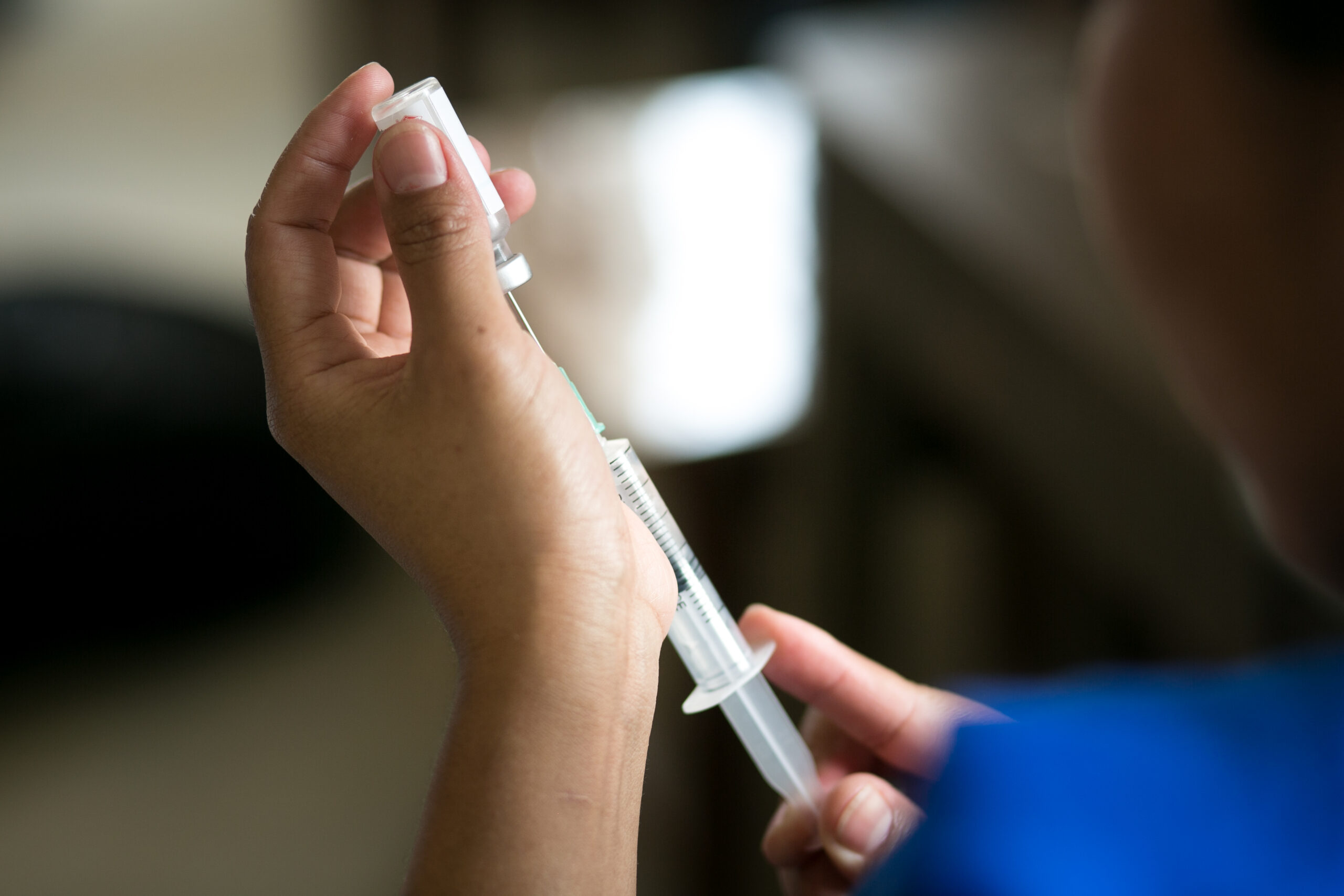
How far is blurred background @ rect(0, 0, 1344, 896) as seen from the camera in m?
1.27

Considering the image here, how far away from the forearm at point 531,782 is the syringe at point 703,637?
0.11 metres

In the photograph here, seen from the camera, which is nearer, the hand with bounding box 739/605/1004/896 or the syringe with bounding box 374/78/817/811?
the syringe with bounding box 374/78/817/811

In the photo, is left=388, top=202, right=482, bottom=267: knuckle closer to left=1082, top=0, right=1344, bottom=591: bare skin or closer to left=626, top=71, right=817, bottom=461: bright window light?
left=1082, top=0, right=1344, bottom=591: bare skin

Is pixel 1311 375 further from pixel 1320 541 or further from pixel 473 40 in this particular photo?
pixel 473 40

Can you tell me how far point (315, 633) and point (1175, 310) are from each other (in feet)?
4.47

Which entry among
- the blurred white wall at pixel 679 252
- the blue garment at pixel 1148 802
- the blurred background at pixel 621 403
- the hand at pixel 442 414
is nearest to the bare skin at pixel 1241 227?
the blue garment at pixel 1148 802

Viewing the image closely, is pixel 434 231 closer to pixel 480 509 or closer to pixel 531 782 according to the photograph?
pixel 480 509

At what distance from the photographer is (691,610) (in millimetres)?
549

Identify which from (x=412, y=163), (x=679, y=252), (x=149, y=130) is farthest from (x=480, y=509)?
(x=679, y=252)

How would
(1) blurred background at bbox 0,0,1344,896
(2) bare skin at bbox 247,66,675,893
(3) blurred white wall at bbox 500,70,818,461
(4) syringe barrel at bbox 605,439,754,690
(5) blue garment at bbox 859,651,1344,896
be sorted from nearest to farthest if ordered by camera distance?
(5) blue garment at bbox 859,651,1344,896, (2) bare skin at bbox 247,66,675,893, (4) syringe barrel at bbox 605,439,754,690, (1) blurred background at bbox 0,0,1344,896, (3) blurred white wall at bbox 500,70,818,461

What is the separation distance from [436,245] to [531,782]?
22 cm

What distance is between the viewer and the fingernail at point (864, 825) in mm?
576

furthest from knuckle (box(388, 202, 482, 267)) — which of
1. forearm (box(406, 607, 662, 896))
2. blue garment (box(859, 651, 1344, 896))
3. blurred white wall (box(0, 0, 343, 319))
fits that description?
blurred white wall (box(0, 0, 343, 319))

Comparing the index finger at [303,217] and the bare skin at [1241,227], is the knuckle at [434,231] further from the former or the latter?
the bare skin at [1241,227]
